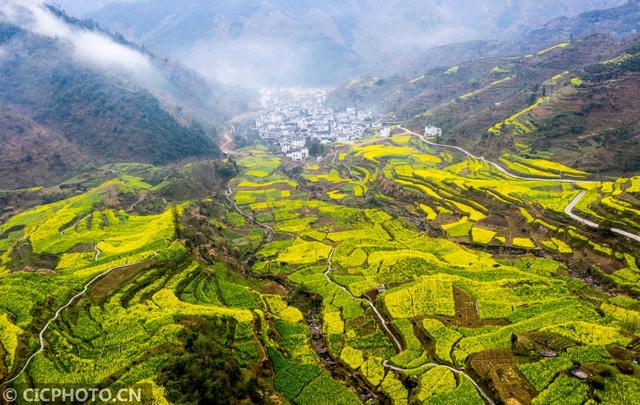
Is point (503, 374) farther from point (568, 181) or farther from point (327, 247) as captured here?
point (568, 181)

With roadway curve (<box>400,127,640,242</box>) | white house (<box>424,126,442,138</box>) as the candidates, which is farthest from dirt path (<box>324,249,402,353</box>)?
white house (<box>424,126,442,138</box>)

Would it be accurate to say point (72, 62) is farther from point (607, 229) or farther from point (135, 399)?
point (607, 229)

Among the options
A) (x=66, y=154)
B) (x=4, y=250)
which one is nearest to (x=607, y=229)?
(x=4, y=250)

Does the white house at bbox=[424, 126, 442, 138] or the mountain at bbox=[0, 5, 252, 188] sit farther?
the white house at bbox=[424, 126, 442, 138]

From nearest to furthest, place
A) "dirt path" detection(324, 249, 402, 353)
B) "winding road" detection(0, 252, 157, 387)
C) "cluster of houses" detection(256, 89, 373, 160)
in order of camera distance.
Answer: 1. "winding road" detection(0, 252, 157, 387)
2. "dirt path" detection(324, 249, 402, 353)
3. "cluster of houses" detection(256, 89, 373, 160)

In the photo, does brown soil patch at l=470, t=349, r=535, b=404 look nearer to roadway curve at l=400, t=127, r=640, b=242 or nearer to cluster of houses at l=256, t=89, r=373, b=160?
roadway curve at l=400, t=127, r=640, b=242

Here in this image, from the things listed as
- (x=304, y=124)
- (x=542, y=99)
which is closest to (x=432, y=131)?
(x=542, y=99)

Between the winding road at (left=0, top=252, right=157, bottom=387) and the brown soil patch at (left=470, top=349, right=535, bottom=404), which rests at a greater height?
the winding road at (left=0, top=252, right=157, bottom=387)
